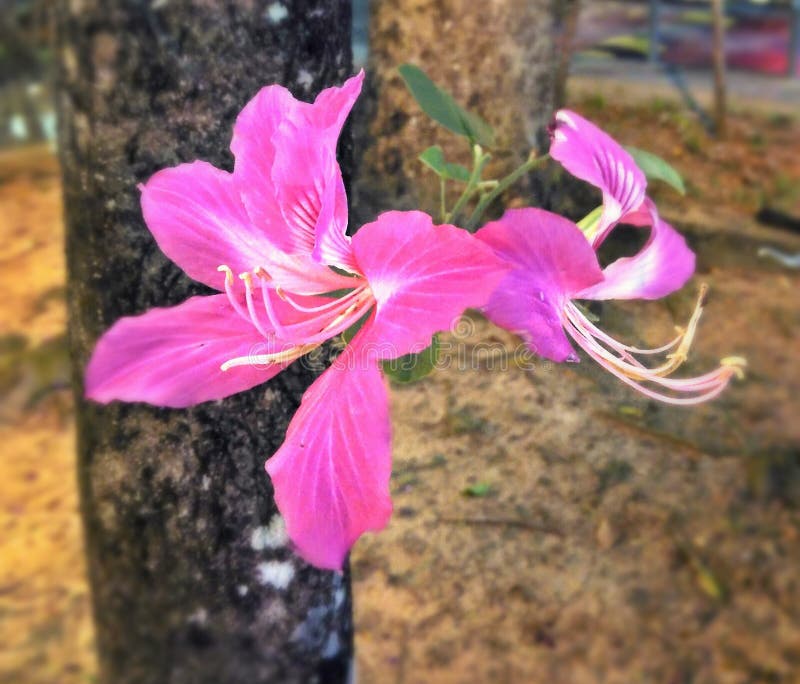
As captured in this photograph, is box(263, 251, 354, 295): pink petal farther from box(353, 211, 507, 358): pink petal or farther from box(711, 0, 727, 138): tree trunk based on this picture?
box(711, 0, 727, 138): tree trunk

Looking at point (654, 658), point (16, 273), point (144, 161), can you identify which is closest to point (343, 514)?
point (144, 161)

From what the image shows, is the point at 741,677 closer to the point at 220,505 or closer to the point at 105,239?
the point at 220,505

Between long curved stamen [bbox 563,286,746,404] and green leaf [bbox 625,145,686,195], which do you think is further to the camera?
green leaf [bbox 625,145,686,195]

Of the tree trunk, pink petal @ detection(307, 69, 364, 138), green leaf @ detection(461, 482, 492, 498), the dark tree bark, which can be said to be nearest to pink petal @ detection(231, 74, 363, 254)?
pink petal @ detection(307, 69, 364, 138)

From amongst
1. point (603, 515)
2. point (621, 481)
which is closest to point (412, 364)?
point (621, 481)

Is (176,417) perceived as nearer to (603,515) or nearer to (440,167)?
(440,167)
